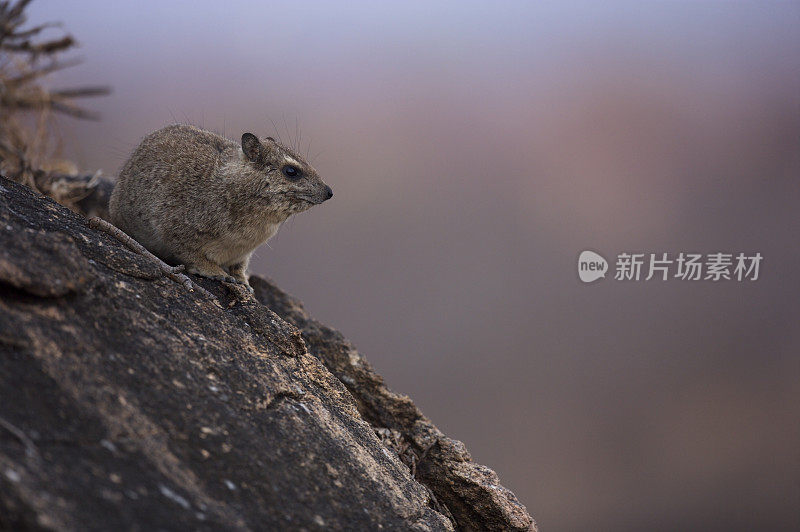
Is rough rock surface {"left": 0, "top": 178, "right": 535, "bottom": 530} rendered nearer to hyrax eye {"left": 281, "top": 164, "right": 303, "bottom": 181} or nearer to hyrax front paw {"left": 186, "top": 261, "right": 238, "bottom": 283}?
hyrax front paw {"left": 186, "top": 261, "right": 238, "bottom": 283}

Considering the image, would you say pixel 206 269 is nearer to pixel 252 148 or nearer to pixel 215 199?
pixel 215 199

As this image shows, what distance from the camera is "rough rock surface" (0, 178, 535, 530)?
2920 mm

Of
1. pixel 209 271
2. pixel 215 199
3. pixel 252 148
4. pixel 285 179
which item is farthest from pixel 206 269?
pixel 252 148

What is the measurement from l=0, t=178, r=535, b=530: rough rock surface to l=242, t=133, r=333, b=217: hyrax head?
41.6 inches

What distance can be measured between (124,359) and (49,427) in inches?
25.2

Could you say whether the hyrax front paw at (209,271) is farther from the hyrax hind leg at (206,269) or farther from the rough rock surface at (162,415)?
the rough rock surface at (162,415)

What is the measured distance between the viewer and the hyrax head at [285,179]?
5754mm

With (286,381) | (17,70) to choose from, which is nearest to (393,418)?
(286,381)

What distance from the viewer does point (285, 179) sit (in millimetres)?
5766

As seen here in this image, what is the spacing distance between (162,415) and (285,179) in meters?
2.74

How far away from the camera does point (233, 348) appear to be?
4.30 metres

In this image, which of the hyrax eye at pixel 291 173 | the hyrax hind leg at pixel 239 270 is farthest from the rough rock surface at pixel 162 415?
the hyrax eye at pixel 291 173

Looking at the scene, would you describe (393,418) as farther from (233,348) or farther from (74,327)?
(74,327)

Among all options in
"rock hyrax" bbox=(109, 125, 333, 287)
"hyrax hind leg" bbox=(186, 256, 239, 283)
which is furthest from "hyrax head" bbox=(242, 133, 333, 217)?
"hyrax hind leg" bbox=(186, 256, 239, 283)
